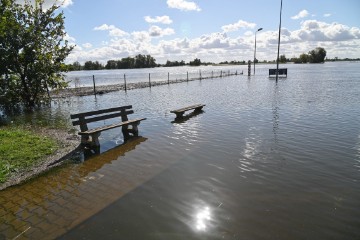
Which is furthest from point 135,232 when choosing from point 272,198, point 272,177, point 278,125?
point 278,125

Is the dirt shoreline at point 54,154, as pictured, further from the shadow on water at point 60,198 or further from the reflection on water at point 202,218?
the reflection on water at point 202,218

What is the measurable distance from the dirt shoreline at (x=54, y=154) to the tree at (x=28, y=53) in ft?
27.2

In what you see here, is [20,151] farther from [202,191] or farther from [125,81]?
[125,81]

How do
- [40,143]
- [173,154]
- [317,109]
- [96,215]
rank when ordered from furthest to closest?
[317,109] < [40,143] < [173,154] < [96,215]

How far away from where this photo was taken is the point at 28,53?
18.2 meters

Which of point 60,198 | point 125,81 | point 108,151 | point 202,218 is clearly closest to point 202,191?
point 202,218

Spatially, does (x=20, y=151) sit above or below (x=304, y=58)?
below

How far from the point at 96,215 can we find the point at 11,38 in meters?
16.5

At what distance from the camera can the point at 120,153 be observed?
29.1 ft

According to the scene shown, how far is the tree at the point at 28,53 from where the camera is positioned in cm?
1706

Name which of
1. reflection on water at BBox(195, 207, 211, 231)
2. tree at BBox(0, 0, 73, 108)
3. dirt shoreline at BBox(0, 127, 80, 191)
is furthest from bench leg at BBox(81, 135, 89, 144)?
tree at BBox(0, 0, 73, 108)

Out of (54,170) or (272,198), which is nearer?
(272,198)

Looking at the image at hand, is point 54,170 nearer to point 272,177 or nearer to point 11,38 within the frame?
point 272,177

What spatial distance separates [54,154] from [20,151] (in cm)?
101
